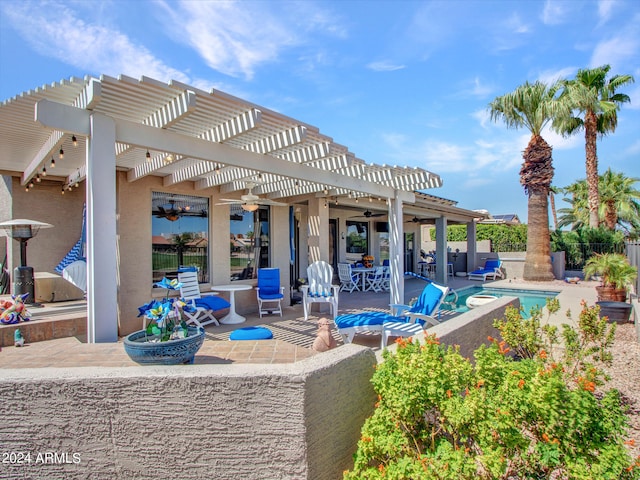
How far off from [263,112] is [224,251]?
4867mm

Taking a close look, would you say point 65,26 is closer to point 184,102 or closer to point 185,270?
point 184,102

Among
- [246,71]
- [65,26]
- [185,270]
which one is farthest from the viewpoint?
[246,71]

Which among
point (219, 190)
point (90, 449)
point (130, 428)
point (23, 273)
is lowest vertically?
point (90, 449)

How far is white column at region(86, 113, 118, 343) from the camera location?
3537 millimetres

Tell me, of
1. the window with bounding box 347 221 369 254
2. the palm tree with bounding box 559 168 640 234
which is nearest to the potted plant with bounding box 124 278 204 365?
the window with bounding box 347 221 369 254

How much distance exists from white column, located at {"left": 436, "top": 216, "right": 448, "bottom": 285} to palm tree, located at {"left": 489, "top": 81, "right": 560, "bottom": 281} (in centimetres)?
365

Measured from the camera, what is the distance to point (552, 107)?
43.5 feet

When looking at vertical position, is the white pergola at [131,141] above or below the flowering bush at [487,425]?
above

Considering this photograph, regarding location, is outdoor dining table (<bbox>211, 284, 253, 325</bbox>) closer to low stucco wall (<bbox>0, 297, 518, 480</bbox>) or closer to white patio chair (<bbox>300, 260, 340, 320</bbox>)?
white patio chair (<bbox>300, 260, 340, 320</bbox>)

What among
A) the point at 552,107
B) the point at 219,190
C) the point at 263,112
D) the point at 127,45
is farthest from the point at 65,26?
the point at 552,107

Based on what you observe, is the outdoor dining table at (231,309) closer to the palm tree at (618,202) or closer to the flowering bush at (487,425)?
the flowering bush at (487,425)

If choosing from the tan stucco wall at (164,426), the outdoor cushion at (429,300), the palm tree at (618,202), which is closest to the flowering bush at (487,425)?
the tan stucco wall at (164,426)

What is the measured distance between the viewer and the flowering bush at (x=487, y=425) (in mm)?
1635

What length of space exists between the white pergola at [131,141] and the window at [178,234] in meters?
0.99
